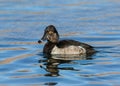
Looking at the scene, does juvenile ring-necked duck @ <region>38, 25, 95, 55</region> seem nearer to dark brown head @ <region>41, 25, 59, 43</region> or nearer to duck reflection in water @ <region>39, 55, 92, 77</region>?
dark brown head @ <region>41, 25, 59, 43</region>

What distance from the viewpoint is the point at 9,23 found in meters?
18.4

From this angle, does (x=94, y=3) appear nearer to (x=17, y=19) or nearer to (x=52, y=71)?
(x=17, y=19)

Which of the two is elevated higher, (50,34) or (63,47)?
(50,34)

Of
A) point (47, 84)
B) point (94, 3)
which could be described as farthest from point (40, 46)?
point (94, 3)

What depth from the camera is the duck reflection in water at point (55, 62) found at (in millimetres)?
12423

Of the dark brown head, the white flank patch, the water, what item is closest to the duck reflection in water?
the water

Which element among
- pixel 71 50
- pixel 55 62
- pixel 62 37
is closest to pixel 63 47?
pixel 71 50

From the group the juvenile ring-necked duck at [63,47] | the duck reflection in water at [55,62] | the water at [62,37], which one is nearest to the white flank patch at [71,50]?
the juvenile ring-necked duck at [63,47]

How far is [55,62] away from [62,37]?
3.35 m

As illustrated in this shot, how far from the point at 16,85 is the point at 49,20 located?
8.27 metres

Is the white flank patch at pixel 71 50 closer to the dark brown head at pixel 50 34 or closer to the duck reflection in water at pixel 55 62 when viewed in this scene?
the duck reflection in water at pixel 55 62

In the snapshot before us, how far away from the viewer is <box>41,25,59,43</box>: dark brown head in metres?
14.9

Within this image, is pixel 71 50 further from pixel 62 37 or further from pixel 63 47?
pixel 62 37

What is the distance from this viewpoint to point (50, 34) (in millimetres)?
14922
